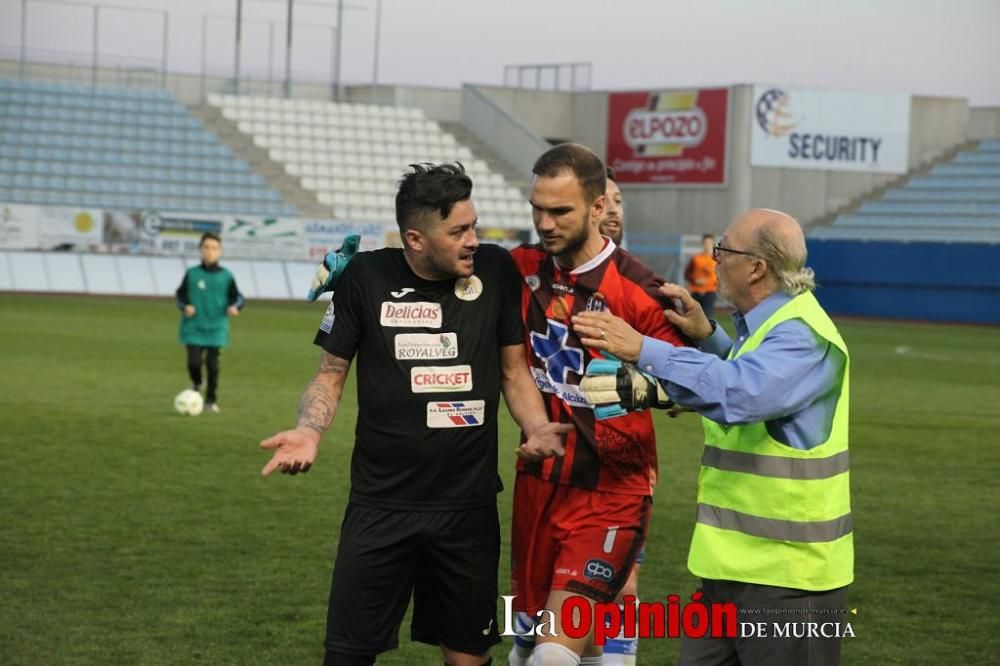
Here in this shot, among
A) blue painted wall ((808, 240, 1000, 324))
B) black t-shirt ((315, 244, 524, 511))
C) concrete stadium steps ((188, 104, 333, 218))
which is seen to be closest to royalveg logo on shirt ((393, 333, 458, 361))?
black t-shirt ((315, 244, 524, 511))

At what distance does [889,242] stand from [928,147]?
33.6 ft

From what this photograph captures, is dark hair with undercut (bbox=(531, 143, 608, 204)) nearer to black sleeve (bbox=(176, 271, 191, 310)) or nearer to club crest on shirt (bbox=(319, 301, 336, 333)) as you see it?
club crest on shirt (bbox=(319, 301, 336, 333))

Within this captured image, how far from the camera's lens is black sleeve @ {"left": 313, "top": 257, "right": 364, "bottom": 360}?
541cm

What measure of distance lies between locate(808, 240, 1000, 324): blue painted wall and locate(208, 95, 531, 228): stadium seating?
9663mm

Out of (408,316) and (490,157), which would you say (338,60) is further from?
(408,316)

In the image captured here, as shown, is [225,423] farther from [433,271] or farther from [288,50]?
[288,50]

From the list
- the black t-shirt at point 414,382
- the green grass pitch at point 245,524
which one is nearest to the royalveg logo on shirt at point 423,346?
the black t-shirt at point 414,382

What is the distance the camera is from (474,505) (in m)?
5.43

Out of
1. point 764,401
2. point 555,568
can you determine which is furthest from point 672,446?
point 764,401

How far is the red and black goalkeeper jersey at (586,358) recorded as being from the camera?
5613 mm

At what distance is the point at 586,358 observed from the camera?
5.60 meters

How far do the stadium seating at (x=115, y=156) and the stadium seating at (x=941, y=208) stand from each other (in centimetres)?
1761

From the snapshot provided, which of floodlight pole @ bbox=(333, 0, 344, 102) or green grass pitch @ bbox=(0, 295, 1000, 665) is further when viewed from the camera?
floodlight pole @ bbox=(333, 0, 344, 102)
